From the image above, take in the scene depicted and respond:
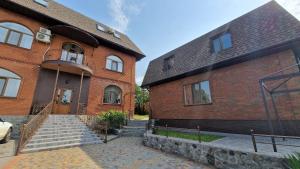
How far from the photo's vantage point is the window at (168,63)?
13688mm

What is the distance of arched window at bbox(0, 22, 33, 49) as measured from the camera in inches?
418

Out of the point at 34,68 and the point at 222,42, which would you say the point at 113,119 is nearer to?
the point at 34,68

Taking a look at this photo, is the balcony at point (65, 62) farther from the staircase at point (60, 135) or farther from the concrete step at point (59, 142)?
the concrete step at point (59, 142)

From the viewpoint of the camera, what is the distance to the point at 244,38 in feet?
28.9

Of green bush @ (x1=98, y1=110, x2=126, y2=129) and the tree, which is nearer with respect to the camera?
green bush @ (x1=98, y1=110, x2=126, y2=129)

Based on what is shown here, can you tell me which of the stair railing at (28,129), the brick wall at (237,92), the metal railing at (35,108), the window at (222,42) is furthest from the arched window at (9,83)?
the window at (222,42)

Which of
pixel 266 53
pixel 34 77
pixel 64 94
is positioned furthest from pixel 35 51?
pixel 266 53

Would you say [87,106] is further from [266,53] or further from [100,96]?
[266,53]

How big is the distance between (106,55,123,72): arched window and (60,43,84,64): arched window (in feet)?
8.96

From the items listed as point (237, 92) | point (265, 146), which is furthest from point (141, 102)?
point (265, 146)

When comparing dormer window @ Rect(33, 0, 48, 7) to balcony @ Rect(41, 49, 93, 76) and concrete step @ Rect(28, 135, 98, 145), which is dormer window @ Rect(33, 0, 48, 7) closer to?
balcony @ Rect(41, 49, 93, 76)

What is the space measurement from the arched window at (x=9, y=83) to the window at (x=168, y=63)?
38.5 ft

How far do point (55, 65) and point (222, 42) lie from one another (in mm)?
12822

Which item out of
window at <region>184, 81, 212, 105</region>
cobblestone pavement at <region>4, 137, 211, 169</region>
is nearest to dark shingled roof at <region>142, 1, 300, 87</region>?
window at <region>184, 81, 212, 105</region>
